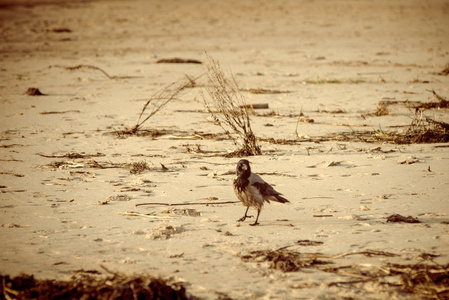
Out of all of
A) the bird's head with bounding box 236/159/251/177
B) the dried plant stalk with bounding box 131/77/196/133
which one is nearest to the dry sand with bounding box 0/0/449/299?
the dried plant stalk with bounding box 131/77/196/133

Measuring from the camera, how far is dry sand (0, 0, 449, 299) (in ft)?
14.1

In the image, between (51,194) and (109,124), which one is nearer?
(51,194)

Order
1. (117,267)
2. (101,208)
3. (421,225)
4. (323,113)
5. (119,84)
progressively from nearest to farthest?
(117,267) → (421,225) → (101,208) → (323,113) → (119,84)

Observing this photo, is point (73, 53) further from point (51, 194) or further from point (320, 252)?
point (320, 252)

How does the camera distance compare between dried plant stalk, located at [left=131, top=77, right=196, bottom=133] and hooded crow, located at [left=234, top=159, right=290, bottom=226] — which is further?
dried plant stalk, located at [left=131, top=77, right=196, bottom=133]

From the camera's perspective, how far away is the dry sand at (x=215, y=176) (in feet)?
14.1

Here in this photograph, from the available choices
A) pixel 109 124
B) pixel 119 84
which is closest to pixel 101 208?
pixel 109 124

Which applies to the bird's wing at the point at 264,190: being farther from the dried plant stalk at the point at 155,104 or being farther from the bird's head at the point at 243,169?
the dried plant stalk at the point at 155,104

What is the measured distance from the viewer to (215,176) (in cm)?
665

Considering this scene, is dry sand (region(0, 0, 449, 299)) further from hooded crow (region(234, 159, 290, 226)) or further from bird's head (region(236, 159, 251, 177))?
bird's head (region(236, 159, 251, 177))

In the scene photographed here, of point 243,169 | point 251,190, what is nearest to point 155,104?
point 243,169

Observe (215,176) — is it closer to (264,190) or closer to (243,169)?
(243,169)

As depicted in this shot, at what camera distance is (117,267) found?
13.8 feet

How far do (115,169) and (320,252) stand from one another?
10.9 ft
